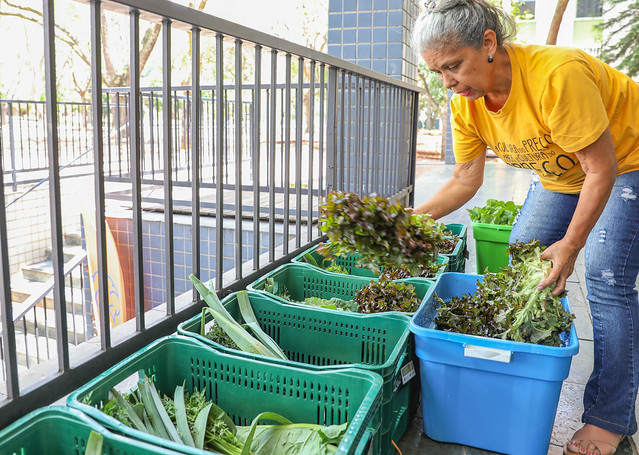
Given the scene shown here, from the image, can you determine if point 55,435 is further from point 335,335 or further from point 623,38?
point 623,38

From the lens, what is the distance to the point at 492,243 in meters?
3.49

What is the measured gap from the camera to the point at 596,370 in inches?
75.4

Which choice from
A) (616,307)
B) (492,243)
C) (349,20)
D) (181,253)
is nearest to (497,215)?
(492,243)

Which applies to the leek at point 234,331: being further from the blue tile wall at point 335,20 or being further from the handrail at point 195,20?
the blue tile wall at point 335,20

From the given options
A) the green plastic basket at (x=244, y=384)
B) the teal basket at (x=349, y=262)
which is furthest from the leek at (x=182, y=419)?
the teal basket at (x=349, y=262)

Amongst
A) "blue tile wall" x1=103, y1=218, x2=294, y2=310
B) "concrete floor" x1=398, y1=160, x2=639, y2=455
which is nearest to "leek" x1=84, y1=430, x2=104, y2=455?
"concrete floor" x1=398, y1=160, x2=639, y2=455

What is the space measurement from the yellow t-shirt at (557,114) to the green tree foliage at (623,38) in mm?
16967

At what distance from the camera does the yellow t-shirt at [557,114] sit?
1635 millimetres

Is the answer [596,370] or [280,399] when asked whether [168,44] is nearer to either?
[280,399]

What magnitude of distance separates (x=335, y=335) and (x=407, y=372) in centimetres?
31

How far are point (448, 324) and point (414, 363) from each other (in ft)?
A: 0.74

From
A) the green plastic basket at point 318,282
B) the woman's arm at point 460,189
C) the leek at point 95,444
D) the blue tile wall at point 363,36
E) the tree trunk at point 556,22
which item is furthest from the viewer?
the tree trunk at point 556,22

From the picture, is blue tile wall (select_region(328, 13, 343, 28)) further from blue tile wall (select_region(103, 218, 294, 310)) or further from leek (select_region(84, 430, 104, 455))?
leek (select_region(84, 430, 104, 455))

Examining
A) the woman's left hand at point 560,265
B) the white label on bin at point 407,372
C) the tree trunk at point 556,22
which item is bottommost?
the white label on bin at point 407,372
